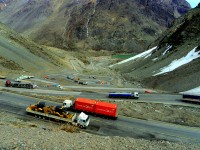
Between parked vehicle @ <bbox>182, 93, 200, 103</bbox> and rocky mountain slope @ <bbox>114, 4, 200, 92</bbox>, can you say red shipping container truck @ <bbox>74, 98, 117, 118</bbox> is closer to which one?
parked vehicle @ <bbox>182, 93, 200, 103</bbox>

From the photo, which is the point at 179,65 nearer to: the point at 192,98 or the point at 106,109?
the point at 192,98

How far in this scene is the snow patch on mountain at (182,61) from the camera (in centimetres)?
8531

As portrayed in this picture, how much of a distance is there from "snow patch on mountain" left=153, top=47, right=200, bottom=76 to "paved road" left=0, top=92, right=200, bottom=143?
50005mm

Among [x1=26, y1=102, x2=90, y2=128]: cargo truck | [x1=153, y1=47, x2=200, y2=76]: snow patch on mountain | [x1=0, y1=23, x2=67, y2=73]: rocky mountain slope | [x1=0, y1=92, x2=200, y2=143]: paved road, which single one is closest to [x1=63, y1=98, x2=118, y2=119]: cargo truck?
[x1=0, y1=92, x2=200, y2=143]: paved road

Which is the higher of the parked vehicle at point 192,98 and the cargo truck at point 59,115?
the parked vehicle at point 192,98

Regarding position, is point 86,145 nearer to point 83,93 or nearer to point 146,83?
point 83,93

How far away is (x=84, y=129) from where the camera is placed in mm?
33969

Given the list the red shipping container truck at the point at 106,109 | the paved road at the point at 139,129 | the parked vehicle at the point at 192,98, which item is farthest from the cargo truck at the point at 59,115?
the parked vehicle at the point at 192,98

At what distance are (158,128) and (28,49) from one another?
81154 millimetres

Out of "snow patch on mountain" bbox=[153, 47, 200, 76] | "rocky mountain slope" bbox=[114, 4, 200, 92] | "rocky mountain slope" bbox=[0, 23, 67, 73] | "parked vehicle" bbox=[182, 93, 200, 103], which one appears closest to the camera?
"parked vehicle" bbox=[182, 93, 200, 103]

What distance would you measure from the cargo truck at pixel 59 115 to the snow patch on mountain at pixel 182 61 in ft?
184

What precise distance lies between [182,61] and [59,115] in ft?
203

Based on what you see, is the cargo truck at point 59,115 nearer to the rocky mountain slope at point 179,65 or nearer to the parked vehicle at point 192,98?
the parked vehicle at point 192,98

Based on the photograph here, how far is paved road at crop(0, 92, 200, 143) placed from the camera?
34281mm
